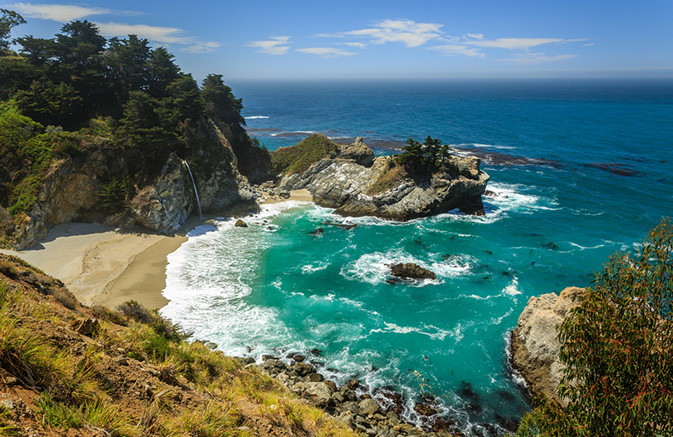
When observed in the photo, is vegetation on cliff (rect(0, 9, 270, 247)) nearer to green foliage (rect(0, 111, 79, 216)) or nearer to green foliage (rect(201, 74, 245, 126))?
green foliage (rect(0, 111, 79, 216))

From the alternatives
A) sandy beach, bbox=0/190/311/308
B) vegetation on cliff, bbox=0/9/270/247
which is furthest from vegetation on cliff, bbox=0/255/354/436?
vegetation on cliff, bbox=0/9/270/247

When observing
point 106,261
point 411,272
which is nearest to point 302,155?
point 411,272

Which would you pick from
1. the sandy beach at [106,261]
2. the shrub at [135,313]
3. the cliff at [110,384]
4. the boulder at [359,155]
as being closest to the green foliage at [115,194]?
the sandy beach at [106,261]

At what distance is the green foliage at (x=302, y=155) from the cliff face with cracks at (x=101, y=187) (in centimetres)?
1802

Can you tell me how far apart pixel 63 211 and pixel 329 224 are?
30239 millimetres

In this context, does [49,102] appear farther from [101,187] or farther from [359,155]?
[359,155]

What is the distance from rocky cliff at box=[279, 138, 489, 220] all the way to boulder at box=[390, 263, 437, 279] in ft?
45.8

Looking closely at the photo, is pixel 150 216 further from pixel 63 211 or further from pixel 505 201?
pixel 505 201

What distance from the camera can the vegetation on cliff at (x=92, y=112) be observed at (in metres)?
34.1

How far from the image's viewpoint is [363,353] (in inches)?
923

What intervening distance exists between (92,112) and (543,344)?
54767 mm

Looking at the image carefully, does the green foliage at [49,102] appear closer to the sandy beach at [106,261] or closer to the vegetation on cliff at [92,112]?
the vegetation on cliff at [92,112]

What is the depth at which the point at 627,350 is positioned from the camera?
7379mm

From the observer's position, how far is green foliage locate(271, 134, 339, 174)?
59.9m
